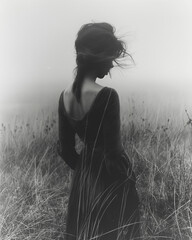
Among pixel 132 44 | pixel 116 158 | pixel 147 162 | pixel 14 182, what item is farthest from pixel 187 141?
pixel 14 182

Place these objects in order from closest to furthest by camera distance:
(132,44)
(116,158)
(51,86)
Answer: (116,158), (51,86), (132,44)

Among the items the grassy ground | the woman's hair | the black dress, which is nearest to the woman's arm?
the black dress

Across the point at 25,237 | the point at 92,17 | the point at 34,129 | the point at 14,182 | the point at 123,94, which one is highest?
the point at 92,17

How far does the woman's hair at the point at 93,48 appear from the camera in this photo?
194 centimetres

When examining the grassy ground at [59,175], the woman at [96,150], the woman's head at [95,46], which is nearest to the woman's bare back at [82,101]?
the woman at [96,150]

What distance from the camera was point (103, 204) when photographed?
2.04 meters

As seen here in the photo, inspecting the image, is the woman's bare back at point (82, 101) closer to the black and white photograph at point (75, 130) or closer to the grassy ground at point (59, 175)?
the black and white photograph at point (75, 130)

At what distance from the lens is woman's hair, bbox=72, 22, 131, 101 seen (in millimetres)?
1936

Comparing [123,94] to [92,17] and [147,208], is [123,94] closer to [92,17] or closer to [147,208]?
[92,17]

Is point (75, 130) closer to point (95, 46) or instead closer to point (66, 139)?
point (66, 139)

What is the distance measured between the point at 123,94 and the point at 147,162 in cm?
52

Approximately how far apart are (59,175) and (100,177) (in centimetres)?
72

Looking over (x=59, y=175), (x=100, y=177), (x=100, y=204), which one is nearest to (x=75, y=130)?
(x=100, y=177)

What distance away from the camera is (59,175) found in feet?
8.85
